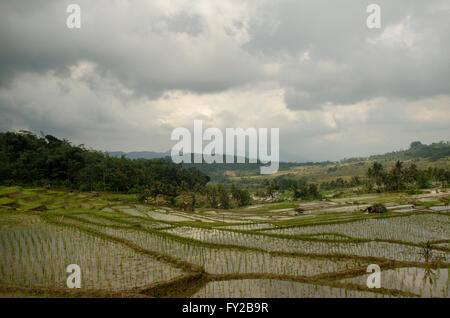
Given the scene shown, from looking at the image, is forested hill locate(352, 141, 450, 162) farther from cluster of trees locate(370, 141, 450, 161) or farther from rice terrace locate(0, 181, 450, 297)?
rice terrace locate(0, 181, 450, 297)

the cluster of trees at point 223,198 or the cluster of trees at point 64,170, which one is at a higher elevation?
the cluster of trees at point 64,170

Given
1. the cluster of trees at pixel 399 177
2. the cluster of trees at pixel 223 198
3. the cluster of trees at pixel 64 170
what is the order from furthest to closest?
the cluster of trees at pixel 399 177, the cluster of trees at pixel 223 198, the cluster of trees at pixel 64 170

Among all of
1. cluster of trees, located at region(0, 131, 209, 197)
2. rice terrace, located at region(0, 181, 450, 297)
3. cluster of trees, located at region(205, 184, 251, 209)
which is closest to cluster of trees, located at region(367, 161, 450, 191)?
cluster of trees, located at region(205, 184, 251, 209)

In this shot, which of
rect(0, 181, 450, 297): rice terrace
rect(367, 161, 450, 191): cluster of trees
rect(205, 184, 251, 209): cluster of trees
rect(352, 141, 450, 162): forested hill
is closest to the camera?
rect(0, 181, 450, 297): rice terrace

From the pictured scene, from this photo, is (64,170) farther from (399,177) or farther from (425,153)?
(425,153)

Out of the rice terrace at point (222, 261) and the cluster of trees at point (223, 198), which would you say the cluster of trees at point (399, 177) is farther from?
the rice terrace at point (222, 261)

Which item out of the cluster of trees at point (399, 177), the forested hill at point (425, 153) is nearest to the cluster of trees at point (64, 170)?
the cluster of trees at point (399, 177)
